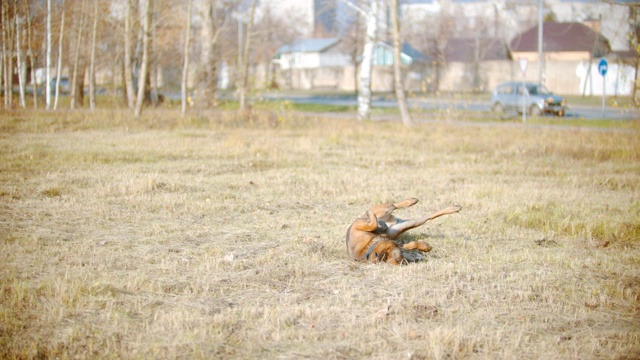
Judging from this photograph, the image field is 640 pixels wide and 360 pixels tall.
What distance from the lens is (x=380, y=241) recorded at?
21.0ft

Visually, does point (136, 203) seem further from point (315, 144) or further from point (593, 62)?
point (593, 62)

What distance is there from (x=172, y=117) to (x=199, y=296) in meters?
15.8

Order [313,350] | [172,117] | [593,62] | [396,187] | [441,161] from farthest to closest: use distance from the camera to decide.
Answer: [593,62] → [172,117] → [441,161] → [396,187] → [313,350]

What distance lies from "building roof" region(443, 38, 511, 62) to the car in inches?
1228

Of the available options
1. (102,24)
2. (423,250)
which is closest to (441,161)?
(423,250)

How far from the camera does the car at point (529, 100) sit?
95.2 feet

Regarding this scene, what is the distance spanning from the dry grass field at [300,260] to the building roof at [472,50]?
172 ft

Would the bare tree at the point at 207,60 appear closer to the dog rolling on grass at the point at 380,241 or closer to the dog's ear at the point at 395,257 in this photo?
the dog rolling on grass at the point at 380,241

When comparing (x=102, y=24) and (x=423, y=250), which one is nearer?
(x=423, y=250)

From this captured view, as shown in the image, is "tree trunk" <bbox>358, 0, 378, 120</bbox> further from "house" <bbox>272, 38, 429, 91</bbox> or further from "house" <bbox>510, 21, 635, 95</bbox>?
"house" <bbox>272, 38, 429, 91</bbox>

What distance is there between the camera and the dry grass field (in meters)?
4.54

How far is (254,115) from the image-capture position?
21.1 metres

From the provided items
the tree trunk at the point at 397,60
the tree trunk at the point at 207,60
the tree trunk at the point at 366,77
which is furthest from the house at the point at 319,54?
the tree trunk at the point at 397,60

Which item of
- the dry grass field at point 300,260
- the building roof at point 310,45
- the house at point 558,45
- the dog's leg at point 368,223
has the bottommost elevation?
the dry grass field at point 300,260
